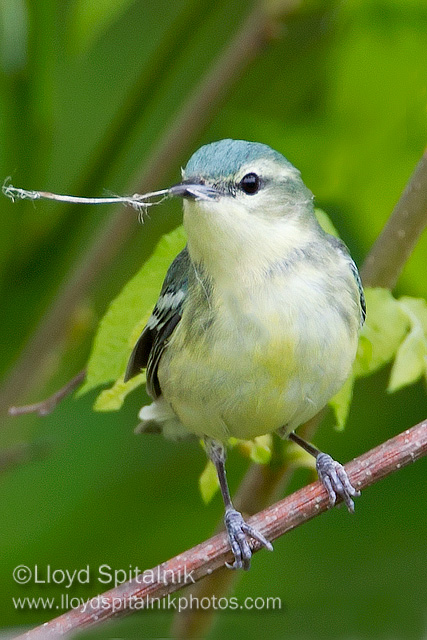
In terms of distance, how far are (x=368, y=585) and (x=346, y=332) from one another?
53.6 inches

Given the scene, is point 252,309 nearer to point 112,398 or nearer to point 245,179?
point 245,179

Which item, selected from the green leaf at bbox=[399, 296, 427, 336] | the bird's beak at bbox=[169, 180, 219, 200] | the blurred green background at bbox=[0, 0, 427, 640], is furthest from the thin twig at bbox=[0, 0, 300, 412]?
the green leaf at bbox=[399, 296, 427, 336]

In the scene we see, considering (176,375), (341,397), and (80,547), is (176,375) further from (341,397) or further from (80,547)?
(80,547)

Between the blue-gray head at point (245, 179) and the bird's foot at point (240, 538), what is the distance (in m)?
1.02

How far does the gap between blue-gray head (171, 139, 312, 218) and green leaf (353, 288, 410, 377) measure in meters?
0.42

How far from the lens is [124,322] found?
308 centimetres

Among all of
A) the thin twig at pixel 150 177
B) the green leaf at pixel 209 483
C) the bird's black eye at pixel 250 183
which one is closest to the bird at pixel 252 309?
the bird's black eye at pixel 250 183

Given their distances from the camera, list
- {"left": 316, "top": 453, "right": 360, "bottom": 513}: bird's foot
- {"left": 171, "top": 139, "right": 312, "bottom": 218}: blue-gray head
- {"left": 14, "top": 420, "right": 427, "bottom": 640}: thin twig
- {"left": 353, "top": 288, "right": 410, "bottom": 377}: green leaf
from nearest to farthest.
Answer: {"left": 14, "top": 420, "right": 427, "bottom": 640}: thin twig
{"left": 171, "top": 139, "right": 312, "bottom": 218}: blue-gray head
{"left": 316, "top": 453, "right": 360, "bottom": 513}: bird's foot
{"left": 353, "top": 288, "right": 410, "bottom": 377}: green leaf

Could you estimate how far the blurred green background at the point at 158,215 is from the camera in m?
3.64

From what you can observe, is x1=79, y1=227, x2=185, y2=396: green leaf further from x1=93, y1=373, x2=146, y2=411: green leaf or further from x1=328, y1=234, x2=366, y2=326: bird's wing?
x1=328, y1=234, x2=366, y2=326: bird's wing

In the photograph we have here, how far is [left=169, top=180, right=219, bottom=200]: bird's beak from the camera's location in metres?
2.74

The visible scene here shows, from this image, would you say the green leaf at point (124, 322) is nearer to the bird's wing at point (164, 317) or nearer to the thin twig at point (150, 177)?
the bird's wing at point (164, 317)

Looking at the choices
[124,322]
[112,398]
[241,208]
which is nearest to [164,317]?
[124,322]

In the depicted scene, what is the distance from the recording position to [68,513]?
4410 mm
